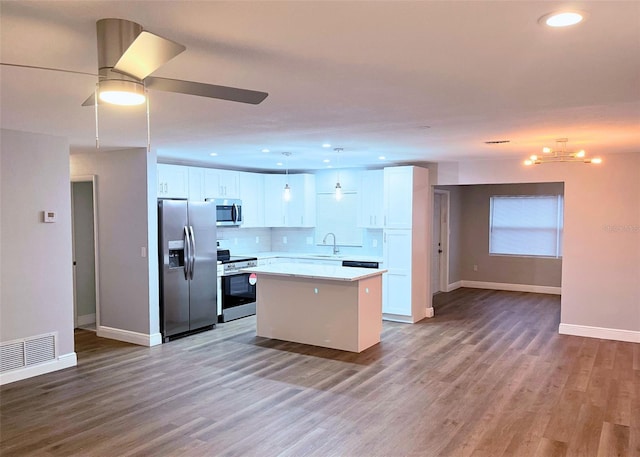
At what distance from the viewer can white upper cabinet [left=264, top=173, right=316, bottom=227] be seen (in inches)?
315

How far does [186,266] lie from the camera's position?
6.00m

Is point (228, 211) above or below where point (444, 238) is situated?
above

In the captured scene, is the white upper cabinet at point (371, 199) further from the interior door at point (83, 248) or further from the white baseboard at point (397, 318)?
the interior door at point (83, 248)

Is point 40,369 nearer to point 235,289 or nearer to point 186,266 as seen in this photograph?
point 186,266

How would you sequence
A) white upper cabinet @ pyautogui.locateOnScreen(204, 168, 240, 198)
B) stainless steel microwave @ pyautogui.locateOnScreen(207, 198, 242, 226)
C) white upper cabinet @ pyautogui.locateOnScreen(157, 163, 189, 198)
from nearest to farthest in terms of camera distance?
white upper cabinet @ pyautogui.locateOnScreen(157, 163, 189, 198) < white upper cabinet @ pyautogui.locateOnScreen(204, 168, 240, 198) < stainless steel microwave @ pyautogui.locateOnScreen(207, 198, 242, 226)

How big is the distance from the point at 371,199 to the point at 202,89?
568 centimetres

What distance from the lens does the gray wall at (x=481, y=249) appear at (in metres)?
9.19

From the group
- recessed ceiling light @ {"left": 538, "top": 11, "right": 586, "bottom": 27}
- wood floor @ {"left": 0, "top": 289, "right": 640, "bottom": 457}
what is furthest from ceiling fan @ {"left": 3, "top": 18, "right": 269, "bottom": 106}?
wood floor @ {"left": 0, "top": 289, "right": 640, "bottom": 457}

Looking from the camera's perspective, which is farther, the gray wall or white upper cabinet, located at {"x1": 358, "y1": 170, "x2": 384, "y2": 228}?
the gray wall

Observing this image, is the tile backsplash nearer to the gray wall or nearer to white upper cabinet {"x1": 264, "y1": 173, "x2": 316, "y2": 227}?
white upper cabinet {"x1": 264, "y1": 173, "x2": 316, "y2": 227}

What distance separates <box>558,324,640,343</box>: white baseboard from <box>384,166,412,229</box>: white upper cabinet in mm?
2434

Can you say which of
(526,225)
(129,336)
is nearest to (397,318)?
(129,336)

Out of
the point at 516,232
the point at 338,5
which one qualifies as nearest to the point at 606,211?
the point at 516,232

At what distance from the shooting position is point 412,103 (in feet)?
10.3
